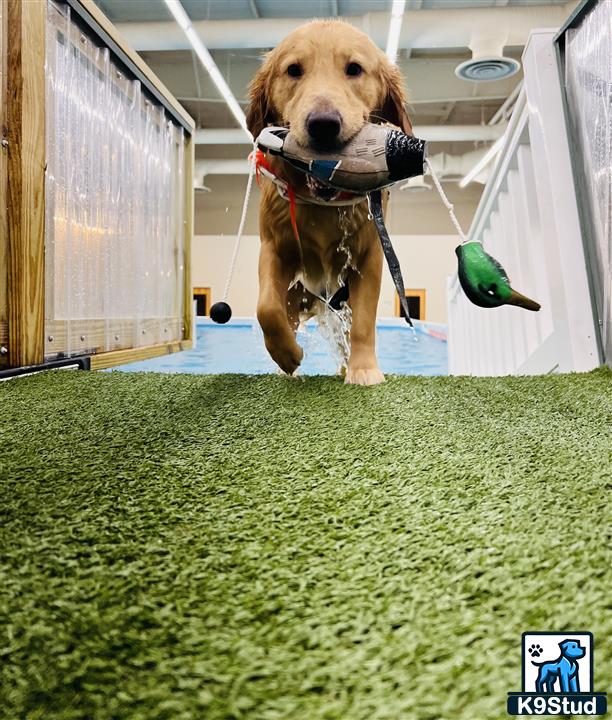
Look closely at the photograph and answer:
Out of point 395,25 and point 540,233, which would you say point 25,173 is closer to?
point 540,233

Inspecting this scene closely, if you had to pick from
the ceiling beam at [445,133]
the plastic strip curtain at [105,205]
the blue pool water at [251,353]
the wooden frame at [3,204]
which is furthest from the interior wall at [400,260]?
the wooden frame at [3,204]

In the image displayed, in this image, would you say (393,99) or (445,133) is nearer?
(393,99)

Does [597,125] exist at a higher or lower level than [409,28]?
lower

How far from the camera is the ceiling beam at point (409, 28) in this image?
567 centimetres

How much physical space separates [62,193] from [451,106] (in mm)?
9035

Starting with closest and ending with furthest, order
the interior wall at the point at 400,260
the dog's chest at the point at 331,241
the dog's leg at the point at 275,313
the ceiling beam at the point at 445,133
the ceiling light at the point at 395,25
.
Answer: the dog's leg at the point at 275,313
the dog's chest at the point at 331,241
the ceiling light at the point at 395,25
the ceiling beam at the point at 445,133
the interior wall at the point at 400,260

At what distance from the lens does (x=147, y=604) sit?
17.5 inches

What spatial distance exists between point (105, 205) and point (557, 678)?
2.43 metres

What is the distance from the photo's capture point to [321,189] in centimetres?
154

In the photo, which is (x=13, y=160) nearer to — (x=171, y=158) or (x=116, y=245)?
(x=116, y=245)

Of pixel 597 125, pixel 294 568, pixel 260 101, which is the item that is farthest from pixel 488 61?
pixel 294 568

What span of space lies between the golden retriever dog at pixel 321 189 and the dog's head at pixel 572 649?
1.18 m

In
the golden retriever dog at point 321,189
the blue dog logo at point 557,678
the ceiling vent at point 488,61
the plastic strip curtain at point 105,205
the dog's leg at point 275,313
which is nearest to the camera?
the blue dog logo at point 557,678

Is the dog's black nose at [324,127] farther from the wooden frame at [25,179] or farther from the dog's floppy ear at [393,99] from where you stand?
the wooden frame at [25,179]
